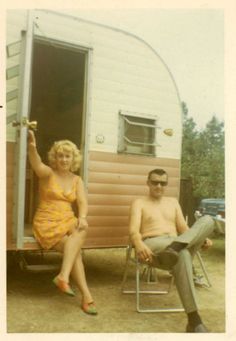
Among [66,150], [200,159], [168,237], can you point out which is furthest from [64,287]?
[200,159]

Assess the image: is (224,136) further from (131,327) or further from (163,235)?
(131,327)

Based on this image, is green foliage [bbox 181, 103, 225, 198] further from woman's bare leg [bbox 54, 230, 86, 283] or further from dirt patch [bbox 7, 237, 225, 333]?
woman's bare leg [bbox 54, 230, 86, 283]

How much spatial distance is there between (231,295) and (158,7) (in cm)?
211

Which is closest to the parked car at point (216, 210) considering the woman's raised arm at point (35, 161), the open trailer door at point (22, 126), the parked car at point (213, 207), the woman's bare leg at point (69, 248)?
the parked car at point (213, 207)

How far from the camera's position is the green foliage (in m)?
4.21

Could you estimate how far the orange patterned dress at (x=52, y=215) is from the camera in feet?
10.5

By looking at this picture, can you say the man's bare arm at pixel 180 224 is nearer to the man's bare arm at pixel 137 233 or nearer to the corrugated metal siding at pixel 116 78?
the man's bare arm at pixel 137 233

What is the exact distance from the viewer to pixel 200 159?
5293mm

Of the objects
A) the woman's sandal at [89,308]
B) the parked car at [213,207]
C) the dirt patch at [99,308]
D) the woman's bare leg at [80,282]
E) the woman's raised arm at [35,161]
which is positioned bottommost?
the dirt patch at [99,308]

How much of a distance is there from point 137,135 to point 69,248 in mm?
1282

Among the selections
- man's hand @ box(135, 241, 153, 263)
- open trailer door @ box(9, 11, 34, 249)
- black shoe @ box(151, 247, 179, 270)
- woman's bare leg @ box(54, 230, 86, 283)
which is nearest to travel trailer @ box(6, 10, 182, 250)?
open trailer door @ box(9, 11, 34, 249)

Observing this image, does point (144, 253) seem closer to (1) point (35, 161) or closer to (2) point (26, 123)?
(1) point (35, 161)

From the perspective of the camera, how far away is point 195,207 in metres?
5.18

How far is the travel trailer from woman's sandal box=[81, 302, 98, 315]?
1.94 ft
